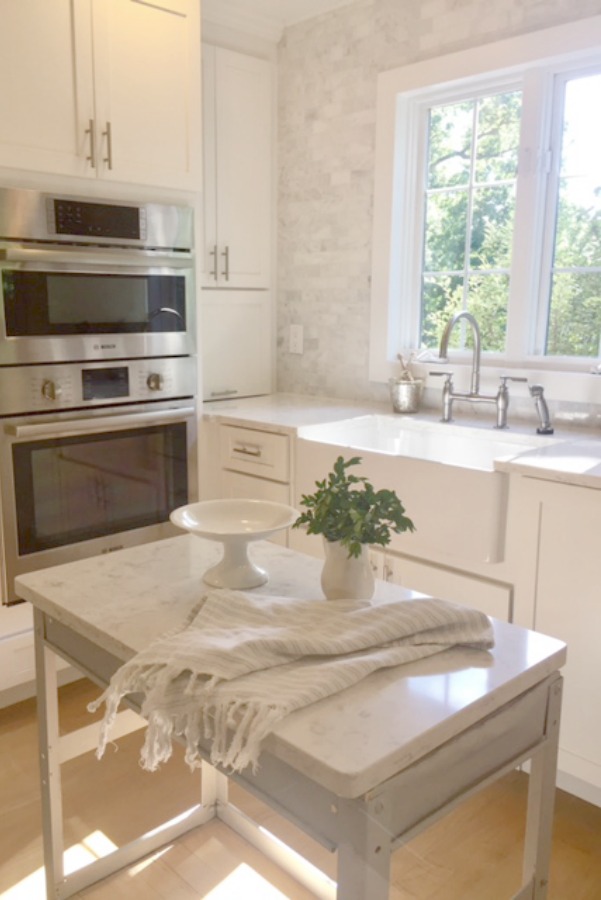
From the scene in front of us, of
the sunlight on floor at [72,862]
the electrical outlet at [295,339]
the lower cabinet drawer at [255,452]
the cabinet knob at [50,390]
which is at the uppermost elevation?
the electrical outlet at [295,339]

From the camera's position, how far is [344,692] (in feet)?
3.34

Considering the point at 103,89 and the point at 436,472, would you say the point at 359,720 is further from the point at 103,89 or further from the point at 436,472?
the point at 103,89

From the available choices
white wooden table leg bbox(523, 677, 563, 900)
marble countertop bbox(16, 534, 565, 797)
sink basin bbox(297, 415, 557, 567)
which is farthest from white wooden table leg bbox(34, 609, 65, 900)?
sink basin bbox(297, 415, 557, 567)

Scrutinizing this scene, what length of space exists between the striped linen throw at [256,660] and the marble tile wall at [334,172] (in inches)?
81.2

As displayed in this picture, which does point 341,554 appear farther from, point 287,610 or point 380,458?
point 380,458

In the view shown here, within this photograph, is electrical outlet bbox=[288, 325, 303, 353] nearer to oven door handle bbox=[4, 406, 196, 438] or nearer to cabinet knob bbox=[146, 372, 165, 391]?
oven door handle bbox=[4, 406, 196, 438]

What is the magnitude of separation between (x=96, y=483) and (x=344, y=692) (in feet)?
5.83

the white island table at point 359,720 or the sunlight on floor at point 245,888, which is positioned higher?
the white island table at point 359,720

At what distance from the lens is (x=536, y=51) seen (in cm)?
247

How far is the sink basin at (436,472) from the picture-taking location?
6.95ft

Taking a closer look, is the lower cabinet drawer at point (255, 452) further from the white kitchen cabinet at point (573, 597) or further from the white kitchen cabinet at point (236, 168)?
the white kitchen cabinet at point (573, 597)

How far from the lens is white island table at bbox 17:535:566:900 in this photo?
0.89 meters

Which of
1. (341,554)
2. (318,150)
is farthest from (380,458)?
(318,150)

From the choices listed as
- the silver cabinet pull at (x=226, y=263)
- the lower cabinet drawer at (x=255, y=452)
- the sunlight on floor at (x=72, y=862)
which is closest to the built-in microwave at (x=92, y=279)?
the lower cabinet drawer at (x=255, y=452)
